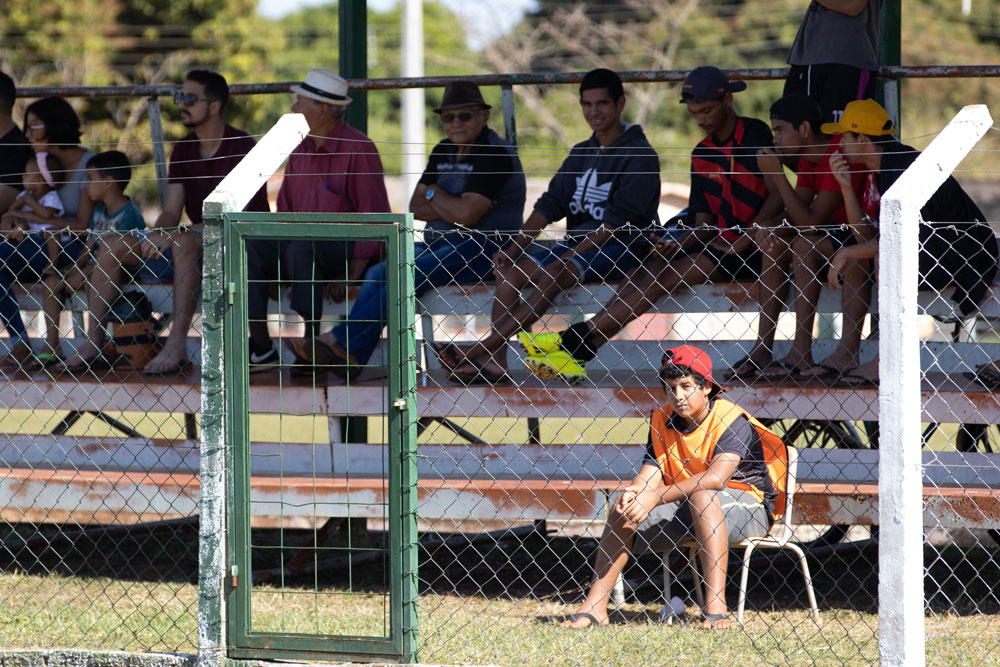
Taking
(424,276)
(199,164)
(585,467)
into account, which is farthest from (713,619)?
(199,164)

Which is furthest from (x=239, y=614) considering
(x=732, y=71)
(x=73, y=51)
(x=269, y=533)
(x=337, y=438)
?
(x=73, y=51)

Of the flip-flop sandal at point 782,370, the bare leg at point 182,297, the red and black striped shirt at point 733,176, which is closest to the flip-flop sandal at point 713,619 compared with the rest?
the flip-flop sandal at point 782,370

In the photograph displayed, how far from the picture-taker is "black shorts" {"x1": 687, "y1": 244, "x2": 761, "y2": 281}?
5195mm

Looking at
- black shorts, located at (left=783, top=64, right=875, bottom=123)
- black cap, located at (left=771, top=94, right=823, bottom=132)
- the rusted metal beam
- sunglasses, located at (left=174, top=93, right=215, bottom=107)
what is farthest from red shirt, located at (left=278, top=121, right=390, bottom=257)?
black shorts, located at (left=783, top=64, right=875, bottom=123)

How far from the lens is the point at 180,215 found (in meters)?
5.87

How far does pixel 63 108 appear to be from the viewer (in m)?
6.30

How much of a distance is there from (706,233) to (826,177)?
0.62m

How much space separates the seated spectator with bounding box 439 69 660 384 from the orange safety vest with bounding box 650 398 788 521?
1.93ft

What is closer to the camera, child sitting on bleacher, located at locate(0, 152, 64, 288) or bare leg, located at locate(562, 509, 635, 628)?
bare leg, located at locate(562, 509, 635, 628)

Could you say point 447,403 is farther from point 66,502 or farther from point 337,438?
point 66,502

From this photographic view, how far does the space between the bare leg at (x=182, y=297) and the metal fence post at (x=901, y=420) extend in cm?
335

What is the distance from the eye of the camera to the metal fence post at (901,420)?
131 inches

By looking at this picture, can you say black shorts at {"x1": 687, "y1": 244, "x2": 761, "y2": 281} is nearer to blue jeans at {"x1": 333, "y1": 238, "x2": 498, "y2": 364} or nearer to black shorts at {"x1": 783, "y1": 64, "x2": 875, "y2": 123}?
black shorts at {"x1": 783, "y1": 64, "x2": 875, "y2": 123}

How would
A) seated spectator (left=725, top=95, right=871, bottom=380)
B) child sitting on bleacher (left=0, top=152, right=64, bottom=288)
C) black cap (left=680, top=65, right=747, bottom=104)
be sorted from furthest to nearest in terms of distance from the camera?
child sitting on bleacher (left=0, top=152, right=64, bottom=288)
black cap (left=680, top=65, right=747, bottom=104)
seated spectator (left=725, top=95, right=871, bottom=380)
